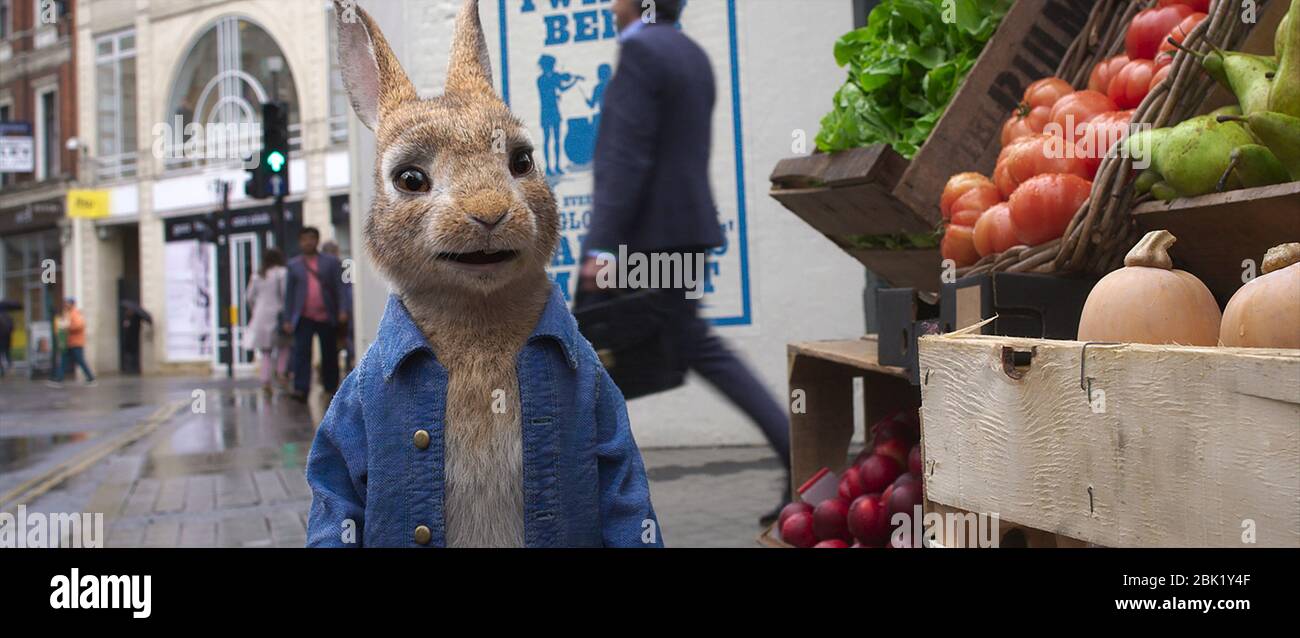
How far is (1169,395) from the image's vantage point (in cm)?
148

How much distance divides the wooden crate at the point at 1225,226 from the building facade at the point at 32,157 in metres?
31.2

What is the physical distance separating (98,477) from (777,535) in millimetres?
6233

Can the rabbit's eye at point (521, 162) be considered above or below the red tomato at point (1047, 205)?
above

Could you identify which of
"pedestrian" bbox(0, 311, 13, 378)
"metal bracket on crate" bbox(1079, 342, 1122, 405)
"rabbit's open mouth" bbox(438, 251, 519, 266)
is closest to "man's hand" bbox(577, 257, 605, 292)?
"rabbit's open mouth" bbox(438, 251, 519, 266)

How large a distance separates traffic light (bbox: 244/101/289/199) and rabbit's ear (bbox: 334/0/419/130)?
808 centimetres

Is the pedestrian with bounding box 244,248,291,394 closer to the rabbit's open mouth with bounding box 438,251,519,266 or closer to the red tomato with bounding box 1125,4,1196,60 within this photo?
the red tomato with bounding box 1125,4,1196,60

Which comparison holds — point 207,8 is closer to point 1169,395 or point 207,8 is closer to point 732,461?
point 732,461

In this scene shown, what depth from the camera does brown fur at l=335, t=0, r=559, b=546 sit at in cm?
201

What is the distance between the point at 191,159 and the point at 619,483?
2689 cm

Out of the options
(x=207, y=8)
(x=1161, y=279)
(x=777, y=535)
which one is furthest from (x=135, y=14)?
(x=1161, y=279)

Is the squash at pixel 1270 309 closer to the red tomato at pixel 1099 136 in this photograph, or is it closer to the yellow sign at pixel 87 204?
the red tomato at pixel 1099 136

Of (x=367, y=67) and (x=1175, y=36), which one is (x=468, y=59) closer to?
(x=367, y=67)

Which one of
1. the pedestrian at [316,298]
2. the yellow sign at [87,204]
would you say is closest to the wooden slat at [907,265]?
the pedestrian at [316,298]

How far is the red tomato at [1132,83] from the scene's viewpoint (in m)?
2.74
